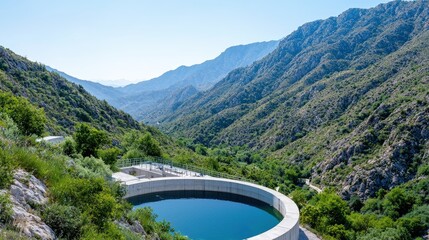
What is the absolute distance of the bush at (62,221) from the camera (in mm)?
8266

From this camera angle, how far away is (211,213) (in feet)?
78.4

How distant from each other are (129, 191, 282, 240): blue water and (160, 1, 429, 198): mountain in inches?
1449

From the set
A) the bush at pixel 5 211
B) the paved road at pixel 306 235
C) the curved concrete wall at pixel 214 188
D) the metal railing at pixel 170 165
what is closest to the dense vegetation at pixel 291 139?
the bush at pixel 5 211

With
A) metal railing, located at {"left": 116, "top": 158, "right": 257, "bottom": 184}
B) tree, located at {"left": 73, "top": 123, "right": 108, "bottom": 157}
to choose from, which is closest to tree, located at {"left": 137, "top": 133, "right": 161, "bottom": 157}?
metal railing, located at {"left": 116, "top": 158, "right": 257, "bottom": 184}

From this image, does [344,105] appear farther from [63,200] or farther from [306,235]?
[63,200]

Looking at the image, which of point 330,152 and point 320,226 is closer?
point 320,226

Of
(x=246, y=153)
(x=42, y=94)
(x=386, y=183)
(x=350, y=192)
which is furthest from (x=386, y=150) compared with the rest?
(x=42, y=94)

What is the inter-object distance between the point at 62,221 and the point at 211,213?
16375 mm

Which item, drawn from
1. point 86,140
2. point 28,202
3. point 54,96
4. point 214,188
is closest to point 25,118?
point 86,140

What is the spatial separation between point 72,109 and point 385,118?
191 ft

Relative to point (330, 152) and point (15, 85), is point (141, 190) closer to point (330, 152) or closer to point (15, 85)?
point (15, 85)

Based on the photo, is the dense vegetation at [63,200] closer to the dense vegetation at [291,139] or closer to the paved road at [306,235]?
the dense vegetation at [291,139]

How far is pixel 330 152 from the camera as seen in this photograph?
7069 cm

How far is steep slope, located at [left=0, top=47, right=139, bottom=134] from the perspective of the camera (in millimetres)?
57562
